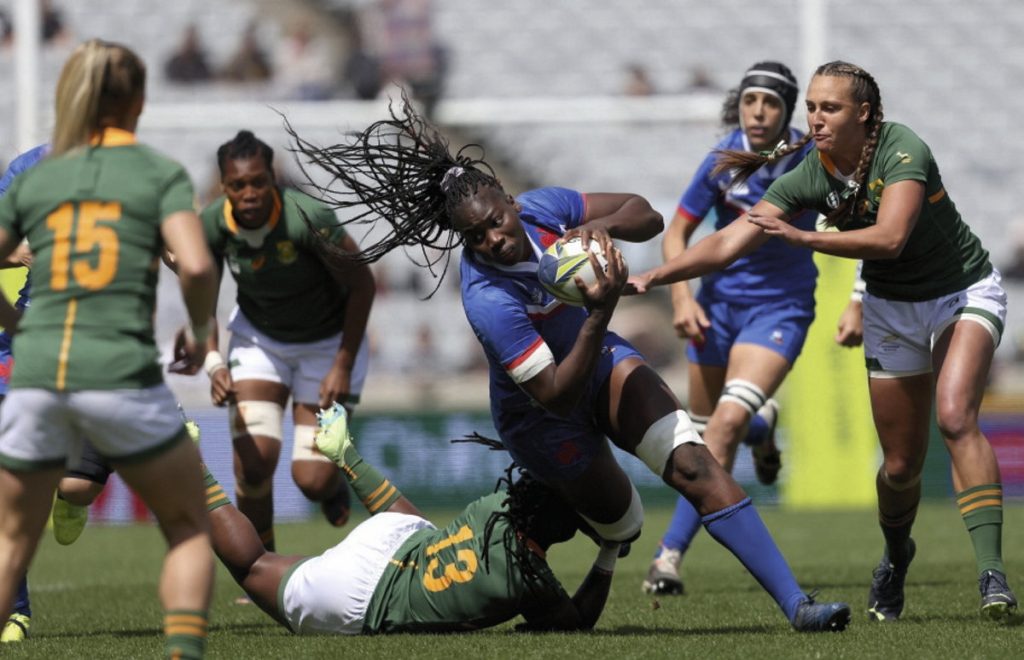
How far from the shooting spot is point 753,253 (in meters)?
8.02

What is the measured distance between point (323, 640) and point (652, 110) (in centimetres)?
924

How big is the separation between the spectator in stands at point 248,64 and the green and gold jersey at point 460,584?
12.4 metres

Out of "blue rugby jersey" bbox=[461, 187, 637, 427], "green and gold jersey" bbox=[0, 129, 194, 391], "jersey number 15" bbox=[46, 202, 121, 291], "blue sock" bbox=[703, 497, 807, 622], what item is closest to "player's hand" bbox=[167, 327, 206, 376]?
"green and gold jersey" bbox=[0, 129, 194, 391]

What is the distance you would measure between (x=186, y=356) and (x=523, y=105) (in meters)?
8.39

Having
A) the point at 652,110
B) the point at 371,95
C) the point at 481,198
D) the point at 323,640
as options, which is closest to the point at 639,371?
the point at 481,198

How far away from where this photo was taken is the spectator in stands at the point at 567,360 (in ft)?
17.1

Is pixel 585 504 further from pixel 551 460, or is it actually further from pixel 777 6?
pixel 777 6

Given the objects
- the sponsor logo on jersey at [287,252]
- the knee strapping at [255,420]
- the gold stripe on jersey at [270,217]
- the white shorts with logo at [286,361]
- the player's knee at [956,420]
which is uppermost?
the player's knee at [956,420]

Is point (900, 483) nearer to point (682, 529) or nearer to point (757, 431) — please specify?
point (682, 529)

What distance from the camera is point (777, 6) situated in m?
17.8

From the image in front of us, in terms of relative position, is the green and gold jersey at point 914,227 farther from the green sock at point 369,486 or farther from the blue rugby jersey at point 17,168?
the blue rugby jersey at point 17,168

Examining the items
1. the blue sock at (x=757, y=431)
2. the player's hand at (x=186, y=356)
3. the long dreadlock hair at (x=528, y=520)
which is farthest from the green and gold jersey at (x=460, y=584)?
the blue sock at (x=757, y=431)

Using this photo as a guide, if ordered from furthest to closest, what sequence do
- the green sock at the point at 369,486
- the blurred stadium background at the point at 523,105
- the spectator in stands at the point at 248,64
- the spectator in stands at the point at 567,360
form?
the spectator in stands at the point at 248,64 → the blurred stadium background at the point at 523,105 → the green sock at the point at 369,486 → the spectator in stands at the point at 567,360

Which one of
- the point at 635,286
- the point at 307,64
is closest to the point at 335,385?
the point at 635,286
